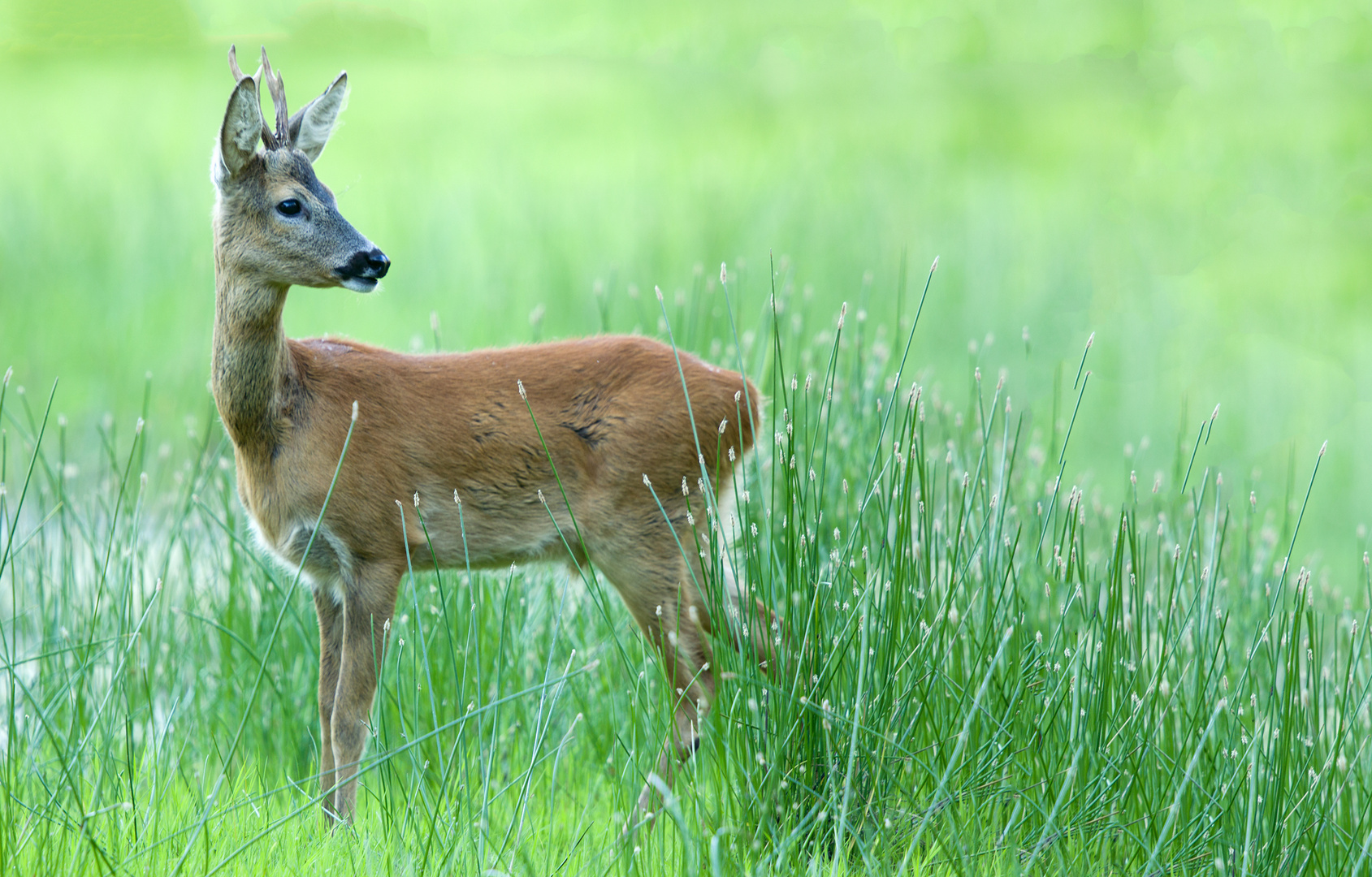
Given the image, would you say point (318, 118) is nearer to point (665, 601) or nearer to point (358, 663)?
point (358, 663)

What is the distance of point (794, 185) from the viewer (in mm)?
11406

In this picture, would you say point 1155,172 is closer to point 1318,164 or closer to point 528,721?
point 1318,164

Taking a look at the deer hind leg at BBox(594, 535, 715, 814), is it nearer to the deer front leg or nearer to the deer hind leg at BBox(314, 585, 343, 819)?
the deer front leg

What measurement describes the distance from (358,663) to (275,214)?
4.28ft

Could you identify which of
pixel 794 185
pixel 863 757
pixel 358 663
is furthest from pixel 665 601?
pixel 794 185

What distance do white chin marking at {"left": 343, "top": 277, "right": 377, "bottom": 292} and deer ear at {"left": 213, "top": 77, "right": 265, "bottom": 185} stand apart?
48 cm

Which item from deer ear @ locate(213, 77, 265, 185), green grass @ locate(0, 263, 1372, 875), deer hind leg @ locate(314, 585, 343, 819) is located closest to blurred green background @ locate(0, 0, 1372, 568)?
green grass @ locate(0, 263, 1372, 875)

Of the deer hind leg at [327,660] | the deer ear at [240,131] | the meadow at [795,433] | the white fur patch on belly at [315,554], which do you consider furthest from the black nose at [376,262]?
the deer hind leg at [327,660]

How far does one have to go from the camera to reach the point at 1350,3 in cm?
1377

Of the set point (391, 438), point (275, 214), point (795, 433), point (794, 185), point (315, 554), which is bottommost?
point (315, 554)

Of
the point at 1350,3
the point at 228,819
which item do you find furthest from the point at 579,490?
the point at 1350,3

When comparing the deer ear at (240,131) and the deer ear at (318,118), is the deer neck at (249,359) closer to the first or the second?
the deer ear at (240,131)

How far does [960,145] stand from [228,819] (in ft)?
Answer: 37.7

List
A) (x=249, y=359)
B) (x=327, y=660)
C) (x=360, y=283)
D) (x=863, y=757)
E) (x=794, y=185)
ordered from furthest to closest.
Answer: (x=794, y=185) < (x=327, y=660) < (x=249, y=359) < (x=360, y=283) < (x=863, y=757)
